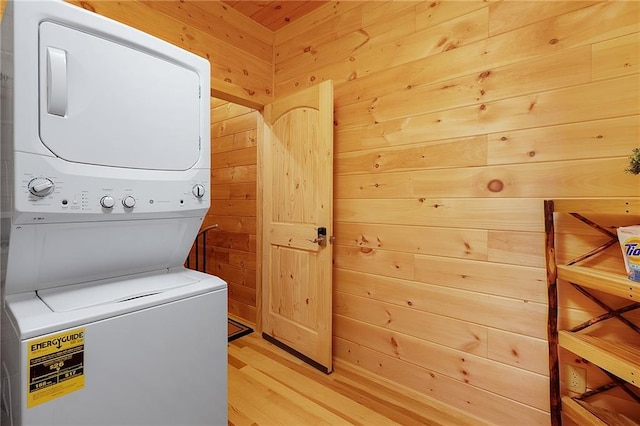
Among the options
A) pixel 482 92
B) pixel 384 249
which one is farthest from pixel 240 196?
pixel 482 92

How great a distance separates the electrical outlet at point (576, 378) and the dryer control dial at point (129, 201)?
1.90 metres

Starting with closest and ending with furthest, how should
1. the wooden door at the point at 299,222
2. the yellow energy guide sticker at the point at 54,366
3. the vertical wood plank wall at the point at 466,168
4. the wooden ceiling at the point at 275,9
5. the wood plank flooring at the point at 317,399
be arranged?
the yellow energy guide sticker at the point at 54,366 → the vertical wood plank wall at the point at 466,168 → the wood plank flooring at the point at 317,399 → the wooden door at the point at 299,222 → the wooden ceiling at the point at 275,9

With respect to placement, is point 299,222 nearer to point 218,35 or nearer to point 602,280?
point 218,35

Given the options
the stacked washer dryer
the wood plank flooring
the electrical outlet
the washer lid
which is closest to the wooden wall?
the stacked washer dryer

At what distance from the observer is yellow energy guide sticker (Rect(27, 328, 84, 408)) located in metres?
0.76

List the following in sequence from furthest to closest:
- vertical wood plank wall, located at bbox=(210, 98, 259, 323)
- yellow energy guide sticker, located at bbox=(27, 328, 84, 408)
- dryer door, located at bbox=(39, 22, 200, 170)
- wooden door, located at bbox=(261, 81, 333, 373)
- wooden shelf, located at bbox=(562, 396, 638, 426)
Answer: vertical wood plank wall, located at bbox=(210, 98, 259, 323), wooden door, located at bbox=(261, 81, 333, 373), wooden shelf, located at bbox=(562, 396, 638, 426), dryer door, located at bbox=(39, 22, 200, 170), yellow energy guide sticker, located at bbox=(27, 328, 84, 408)

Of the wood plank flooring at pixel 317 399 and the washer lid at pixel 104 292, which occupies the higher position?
the washer lid at pixel 104 292

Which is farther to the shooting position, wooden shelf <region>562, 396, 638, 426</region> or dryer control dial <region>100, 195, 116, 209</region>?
wooden shelf <region>562, 396, 638, 426</region>

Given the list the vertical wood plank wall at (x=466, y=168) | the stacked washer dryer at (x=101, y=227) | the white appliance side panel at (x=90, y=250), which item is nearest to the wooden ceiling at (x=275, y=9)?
the vertical wood plank wall at (x=466, y=168)

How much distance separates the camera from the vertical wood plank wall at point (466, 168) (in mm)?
1304

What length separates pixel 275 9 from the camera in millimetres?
2250

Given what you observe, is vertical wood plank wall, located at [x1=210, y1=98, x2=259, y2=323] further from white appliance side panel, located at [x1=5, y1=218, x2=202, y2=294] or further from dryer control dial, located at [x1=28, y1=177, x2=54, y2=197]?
dryer control dial, located at [x1=28, y1=177, x2=54, y2=197]

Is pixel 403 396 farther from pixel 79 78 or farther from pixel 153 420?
pixel 79 78

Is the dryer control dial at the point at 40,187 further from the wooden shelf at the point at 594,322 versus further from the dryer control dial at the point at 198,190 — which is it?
the wooden shelf at the point at 594,322
